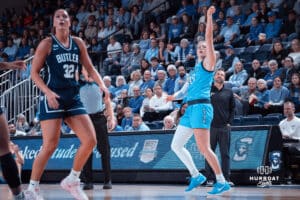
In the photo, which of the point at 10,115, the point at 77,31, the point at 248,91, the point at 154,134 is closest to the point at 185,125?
the point at 154,134

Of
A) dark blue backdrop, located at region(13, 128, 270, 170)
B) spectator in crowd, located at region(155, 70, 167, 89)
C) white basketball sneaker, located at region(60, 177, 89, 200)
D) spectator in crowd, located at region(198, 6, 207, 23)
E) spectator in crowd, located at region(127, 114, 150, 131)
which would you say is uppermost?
spectator in crowd, located at region(198, 6, 207, 23)

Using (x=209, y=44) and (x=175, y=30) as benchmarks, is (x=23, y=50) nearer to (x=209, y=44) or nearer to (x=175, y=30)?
(x=175, y=30)

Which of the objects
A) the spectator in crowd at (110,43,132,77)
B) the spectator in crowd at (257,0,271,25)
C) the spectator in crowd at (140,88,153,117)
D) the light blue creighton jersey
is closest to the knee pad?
the light blue creighton jersey

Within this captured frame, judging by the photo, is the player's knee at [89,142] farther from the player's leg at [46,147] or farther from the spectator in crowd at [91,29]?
the spectator in crowd at [91,29]

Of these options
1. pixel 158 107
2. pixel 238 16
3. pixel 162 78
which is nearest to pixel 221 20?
pixel 238 16

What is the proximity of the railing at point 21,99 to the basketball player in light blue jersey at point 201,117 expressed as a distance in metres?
9.80

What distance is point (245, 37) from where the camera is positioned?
1606 centimetres

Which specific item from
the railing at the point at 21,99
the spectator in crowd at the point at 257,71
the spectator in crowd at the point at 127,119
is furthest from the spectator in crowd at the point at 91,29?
the spectator in crowd at the point at 257,71

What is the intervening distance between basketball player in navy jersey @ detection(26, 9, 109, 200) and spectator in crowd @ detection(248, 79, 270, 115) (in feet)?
20.8

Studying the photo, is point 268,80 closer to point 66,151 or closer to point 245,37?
point 245,37

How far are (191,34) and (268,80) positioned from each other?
413cm

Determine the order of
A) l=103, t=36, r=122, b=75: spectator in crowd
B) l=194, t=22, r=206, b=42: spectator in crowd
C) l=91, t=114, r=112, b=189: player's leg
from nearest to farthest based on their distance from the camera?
l=91, t=114, r=112, b=189: player's leg, l=194, t=22, r=206, b=42: spectator in crowd, l=103, t=36, r=122, b=75: spectator in crowd

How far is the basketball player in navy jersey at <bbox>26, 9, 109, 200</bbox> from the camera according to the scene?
22.3 ft

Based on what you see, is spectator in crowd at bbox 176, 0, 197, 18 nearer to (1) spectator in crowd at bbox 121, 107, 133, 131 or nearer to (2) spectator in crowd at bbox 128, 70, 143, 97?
(2) spectator in crowd at bbox 128, 70, 143, 97
